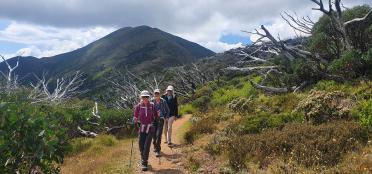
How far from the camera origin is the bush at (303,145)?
9.16 m

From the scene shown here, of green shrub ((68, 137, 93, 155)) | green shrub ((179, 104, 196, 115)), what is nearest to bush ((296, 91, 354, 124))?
green shrub ((68, 137, 93, 155))

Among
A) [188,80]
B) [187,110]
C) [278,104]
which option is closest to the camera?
[278,104]

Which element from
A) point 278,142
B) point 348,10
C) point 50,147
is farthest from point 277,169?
point 348,10

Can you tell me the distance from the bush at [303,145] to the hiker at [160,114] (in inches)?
92.6

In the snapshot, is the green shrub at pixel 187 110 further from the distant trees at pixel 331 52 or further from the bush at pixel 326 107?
the bush at pixel 326 107

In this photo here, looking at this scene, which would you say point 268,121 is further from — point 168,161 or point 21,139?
point 21,139

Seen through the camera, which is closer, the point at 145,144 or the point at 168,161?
the point at 145,144

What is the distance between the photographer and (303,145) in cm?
970

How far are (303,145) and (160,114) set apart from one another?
4686 millimetres

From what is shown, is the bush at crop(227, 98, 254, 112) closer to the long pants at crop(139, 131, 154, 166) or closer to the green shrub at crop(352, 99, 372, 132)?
the green shrub at crop(352, 99, 372, 132)

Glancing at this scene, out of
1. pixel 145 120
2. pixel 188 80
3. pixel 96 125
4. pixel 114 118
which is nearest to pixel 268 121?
pixel 145 120

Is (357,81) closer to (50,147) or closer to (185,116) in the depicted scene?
(185,116)

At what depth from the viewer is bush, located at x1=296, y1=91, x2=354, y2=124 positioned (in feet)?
39.7

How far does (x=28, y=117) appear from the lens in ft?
20.3
